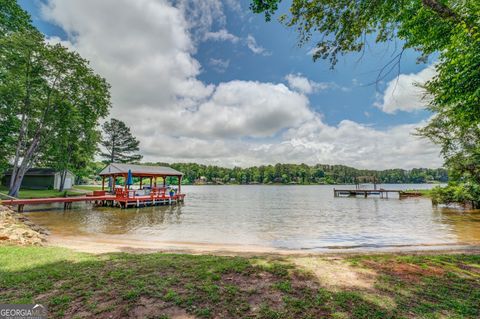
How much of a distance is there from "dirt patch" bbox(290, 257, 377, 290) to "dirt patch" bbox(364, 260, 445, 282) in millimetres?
419

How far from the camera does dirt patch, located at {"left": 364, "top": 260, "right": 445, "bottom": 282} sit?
4367 millimetres

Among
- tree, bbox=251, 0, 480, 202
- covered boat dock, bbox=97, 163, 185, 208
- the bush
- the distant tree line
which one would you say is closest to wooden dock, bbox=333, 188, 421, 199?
the bush

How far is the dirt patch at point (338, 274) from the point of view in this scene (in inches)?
156

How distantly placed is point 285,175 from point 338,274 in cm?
11829

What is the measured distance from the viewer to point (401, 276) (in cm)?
436

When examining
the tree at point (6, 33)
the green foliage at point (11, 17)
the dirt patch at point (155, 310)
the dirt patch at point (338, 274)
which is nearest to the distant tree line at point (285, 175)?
the tree at point (6, 33)

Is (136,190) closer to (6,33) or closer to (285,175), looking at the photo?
(6,33)

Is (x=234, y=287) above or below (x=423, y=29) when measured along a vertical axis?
below

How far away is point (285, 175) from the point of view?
12056 centimetres

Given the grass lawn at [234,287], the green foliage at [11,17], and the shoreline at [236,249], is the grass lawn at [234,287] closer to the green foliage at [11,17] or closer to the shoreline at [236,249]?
the shoreline at [236,249]

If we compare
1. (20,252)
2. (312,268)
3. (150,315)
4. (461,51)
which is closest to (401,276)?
(312,268)

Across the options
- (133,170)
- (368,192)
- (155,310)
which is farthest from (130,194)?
(368,192)

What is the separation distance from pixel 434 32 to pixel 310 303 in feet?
26.1

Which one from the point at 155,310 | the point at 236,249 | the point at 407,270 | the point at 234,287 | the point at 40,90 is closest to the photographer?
the point at 155,310
